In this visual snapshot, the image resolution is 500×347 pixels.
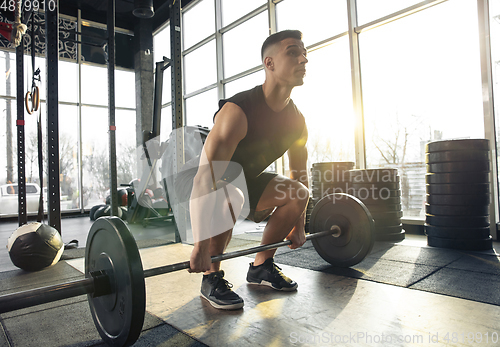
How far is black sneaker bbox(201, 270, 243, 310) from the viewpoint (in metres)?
1.41

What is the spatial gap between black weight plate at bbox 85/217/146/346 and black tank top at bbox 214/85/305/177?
65 centimetres

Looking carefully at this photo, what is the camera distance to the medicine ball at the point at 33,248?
86.3 inches

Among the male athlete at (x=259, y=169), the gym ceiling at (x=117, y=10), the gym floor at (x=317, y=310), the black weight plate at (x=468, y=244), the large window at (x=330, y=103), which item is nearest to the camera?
the gym floor at (x=317, y=310)

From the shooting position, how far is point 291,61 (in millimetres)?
1465

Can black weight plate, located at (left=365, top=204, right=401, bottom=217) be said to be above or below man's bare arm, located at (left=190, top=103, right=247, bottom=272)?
below

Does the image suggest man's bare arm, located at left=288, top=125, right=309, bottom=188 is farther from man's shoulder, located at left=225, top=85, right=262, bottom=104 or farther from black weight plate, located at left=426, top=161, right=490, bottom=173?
black weight plate, located at left=426, top=161, right=490, bottom=173

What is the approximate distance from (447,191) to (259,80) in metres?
3.21

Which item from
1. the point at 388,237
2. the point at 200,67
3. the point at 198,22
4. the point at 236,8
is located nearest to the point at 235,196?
the point at 388,237

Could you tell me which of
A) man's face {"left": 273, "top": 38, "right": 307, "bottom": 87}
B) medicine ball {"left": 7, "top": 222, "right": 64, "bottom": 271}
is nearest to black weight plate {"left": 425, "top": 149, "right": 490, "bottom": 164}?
man's face {"left": 273, "top": 38, "right": 307, "bottom": 87}

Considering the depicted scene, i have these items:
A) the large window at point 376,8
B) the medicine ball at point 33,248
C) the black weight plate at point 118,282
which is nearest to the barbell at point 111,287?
the black weight plate at point 118,282

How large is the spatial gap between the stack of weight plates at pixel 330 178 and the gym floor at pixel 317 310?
3.88 feet

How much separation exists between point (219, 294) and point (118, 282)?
52cm

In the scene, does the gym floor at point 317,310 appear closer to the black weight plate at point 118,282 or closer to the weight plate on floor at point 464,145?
the black weight plate at point 118,282

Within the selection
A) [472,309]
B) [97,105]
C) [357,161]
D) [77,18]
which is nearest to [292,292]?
[472,309]
